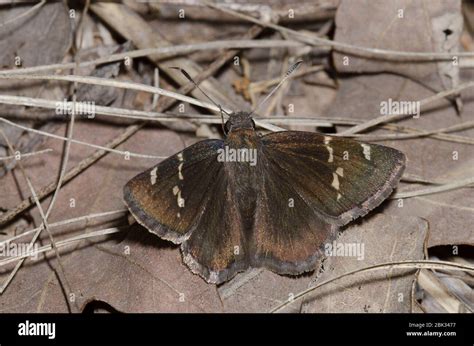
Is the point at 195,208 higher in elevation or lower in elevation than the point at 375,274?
higher

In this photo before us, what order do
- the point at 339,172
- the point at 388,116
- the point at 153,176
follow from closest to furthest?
the point at 153,176 < the point at 339,172 < the point at 388,116

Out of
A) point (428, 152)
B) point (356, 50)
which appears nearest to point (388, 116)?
Result: point (428, 152)

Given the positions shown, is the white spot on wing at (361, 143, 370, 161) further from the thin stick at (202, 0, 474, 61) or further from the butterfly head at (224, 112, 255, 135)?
the thin stick at (202, 0, 474, 61)

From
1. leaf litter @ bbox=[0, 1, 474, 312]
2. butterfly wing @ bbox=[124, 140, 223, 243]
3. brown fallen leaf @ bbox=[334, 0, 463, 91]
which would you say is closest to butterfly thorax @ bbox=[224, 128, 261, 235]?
butterfly wing @ bbox=[124, 140, 223, 243]

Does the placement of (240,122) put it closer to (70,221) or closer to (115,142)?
(115,142)

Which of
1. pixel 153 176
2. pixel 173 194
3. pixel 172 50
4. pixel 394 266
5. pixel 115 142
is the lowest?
pixel 394 266

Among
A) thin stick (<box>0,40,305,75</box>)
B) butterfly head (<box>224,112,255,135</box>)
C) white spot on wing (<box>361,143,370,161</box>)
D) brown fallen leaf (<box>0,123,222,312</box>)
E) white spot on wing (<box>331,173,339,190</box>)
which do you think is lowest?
brown fallen leaf (<box>0,123,222,312</box>)

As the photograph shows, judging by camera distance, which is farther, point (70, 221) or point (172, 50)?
point (172, 50)

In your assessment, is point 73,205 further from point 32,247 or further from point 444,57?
point 444,57
